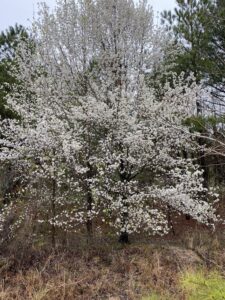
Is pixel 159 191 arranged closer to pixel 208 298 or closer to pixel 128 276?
pixel 128 276

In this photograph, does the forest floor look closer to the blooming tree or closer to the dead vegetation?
the dead vegetation

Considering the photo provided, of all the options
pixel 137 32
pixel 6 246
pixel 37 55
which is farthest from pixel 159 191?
pixel 37 55

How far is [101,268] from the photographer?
839 cm

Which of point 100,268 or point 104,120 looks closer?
point 100,268

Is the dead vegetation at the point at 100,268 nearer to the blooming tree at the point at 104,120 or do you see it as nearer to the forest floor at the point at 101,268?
the forest floor at the point at 101,268

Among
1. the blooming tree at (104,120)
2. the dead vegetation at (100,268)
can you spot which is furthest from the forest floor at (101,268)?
the blooming tree at (104,120)

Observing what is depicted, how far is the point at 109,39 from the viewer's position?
35.9 ft

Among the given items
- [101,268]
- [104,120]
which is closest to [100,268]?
[101,268]

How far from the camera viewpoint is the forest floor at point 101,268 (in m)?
6.98

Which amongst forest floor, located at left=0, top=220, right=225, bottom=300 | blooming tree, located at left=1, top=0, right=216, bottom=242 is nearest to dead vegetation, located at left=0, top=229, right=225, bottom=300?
forest floor, located at left=0, top=220, right=225, bottom=300

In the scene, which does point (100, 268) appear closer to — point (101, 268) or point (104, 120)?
point (101, 268)

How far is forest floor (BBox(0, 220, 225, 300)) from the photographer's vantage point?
698 cm

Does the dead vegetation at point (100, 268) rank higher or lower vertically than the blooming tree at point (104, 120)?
lower

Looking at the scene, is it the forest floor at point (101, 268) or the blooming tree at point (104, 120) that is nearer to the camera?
the forest floor at point (101, 268)
